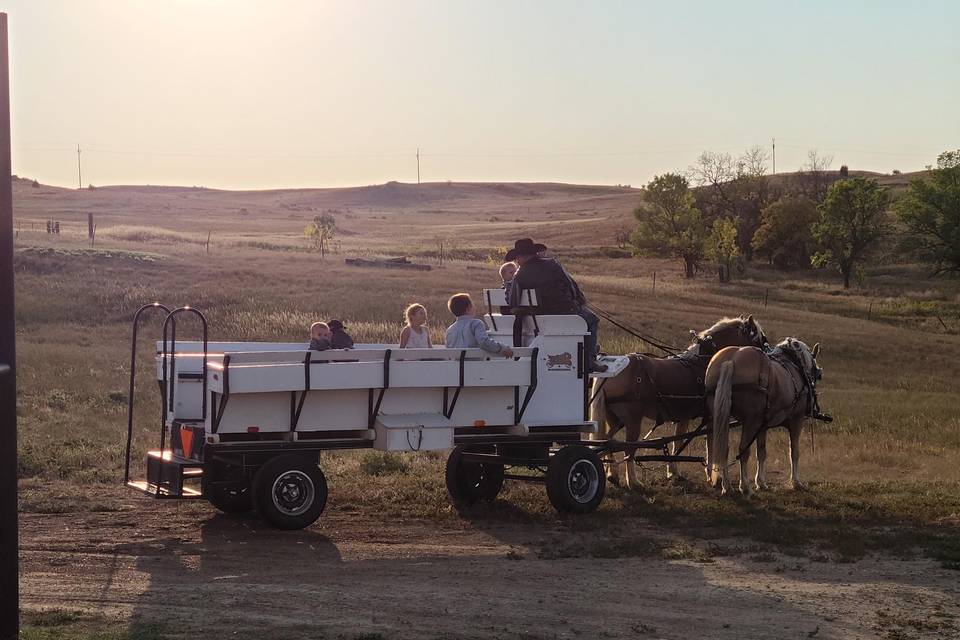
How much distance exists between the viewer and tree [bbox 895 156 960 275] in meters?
61.7

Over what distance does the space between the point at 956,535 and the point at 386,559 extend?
5578 mm

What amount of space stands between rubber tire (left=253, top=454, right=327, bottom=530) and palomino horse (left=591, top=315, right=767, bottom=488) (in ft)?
13.2

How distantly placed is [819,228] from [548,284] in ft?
197

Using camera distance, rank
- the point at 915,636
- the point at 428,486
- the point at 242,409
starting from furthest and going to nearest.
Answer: the point at 428,486 → the point at 242,409 → the point at 915,636

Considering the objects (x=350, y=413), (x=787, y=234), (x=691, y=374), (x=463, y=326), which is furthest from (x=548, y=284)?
(x=787, y=234)

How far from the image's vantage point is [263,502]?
9914mm

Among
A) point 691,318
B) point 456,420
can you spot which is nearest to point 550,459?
point 456,420

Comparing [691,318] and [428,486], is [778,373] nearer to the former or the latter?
[428,486]

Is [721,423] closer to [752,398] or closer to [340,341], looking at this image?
[752,398]

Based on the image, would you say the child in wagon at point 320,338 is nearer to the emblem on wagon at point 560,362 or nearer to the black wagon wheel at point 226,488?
the black wagon wheel at point 226,488

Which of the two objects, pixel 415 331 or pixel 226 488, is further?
pixel 415 331

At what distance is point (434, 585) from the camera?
830 cm

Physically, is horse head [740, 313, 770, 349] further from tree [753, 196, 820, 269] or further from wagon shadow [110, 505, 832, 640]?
tree [753, 196, 820, 269]

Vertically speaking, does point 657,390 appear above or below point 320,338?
below
